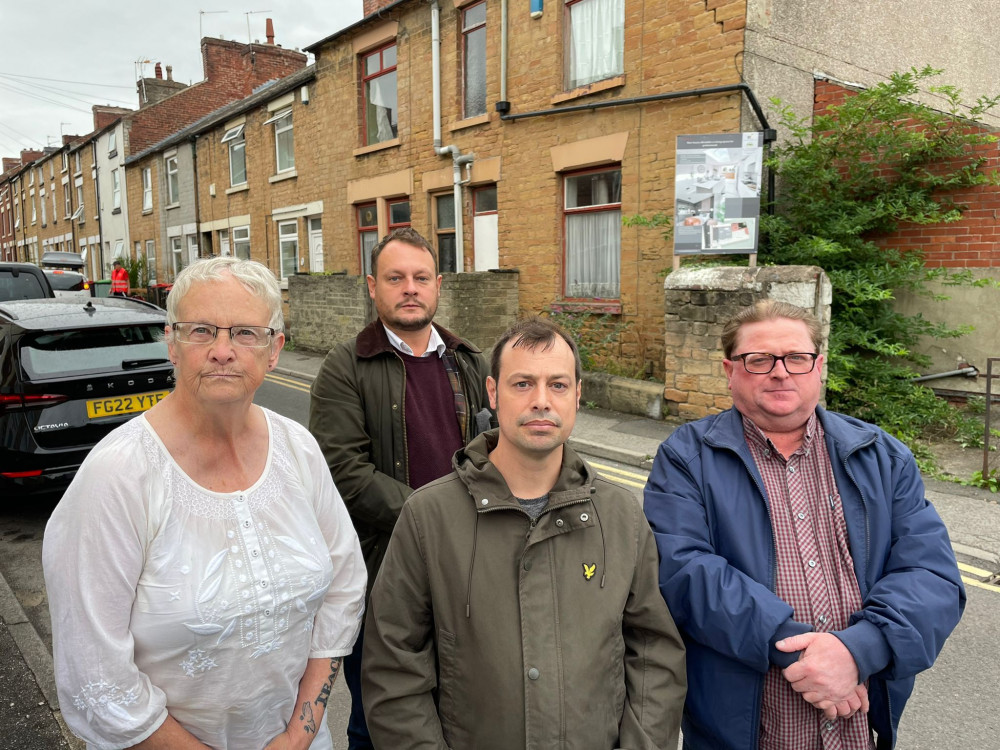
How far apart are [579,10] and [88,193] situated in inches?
1180

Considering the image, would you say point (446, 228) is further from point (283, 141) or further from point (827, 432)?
point (827, 432)

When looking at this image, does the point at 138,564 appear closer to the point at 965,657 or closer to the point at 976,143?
the point at 965,657

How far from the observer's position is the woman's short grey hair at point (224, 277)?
1.73 meters

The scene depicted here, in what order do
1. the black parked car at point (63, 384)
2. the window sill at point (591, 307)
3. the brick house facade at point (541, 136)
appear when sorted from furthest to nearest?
1. the window sill at point (591, 307)
2. the brick house facade at point (541, 136)
3. the black parked car at point (63, 384)

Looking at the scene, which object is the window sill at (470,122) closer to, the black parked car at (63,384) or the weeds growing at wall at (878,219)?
the weeds growing at wall at (878,219)

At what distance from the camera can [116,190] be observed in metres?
28.9

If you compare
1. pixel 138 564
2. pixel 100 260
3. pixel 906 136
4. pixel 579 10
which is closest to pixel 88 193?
pixel 100 260

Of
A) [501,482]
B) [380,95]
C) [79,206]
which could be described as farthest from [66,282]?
[79,206]

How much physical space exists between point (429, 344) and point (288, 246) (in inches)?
677

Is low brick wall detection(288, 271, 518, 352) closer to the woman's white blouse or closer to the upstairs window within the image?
the upstairs window

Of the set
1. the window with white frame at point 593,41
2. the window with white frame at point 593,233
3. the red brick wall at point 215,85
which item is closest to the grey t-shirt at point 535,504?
the window with white frame at point 593,233

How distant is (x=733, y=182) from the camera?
826 cm

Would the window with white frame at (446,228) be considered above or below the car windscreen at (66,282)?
above

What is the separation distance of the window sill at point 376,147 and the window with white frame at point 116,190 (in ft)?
59.7
